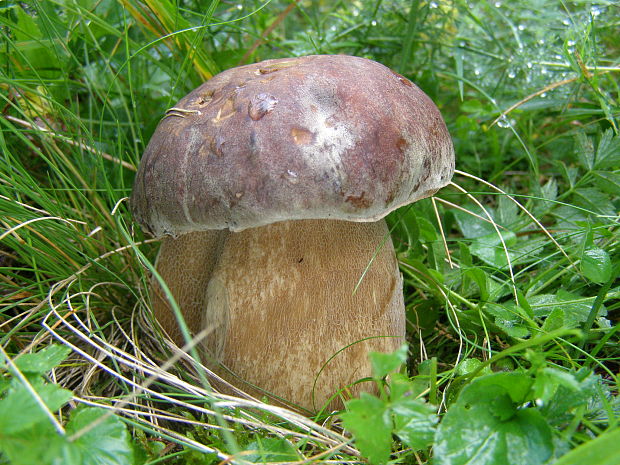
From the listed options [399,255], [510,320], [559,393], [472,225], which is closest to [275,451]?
[559,393]

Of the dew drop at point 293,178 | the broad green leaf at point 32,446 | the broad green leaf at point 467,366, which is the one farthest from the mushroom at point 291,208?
the broad green leaf at point 32,446

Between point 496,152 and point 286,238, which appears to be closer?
point 286,238

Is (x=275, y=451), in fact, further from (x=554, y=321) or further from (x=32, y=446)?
(x=554, y=321)

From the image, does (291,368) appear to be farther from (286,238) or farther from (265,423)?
(286,238)

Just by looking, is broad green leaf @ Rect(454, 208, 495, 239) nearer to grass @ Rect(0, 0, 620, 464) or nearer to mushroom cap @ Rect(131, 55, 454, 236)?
grass @ Rect(0, 0, 620, 464)

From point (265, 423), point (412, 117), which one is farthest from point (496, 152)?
point (265, 423)

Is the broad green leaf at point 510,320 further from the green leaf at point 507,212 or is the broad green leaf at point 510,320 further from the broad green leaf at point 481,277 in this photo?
the green leaf at point 507,212

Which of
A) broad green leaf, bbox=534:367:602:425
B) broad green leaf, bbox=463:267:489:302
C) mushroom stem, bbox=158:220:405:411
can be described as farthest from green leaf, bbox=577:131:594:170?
broad green leaf, bbox=534:367:602:425
